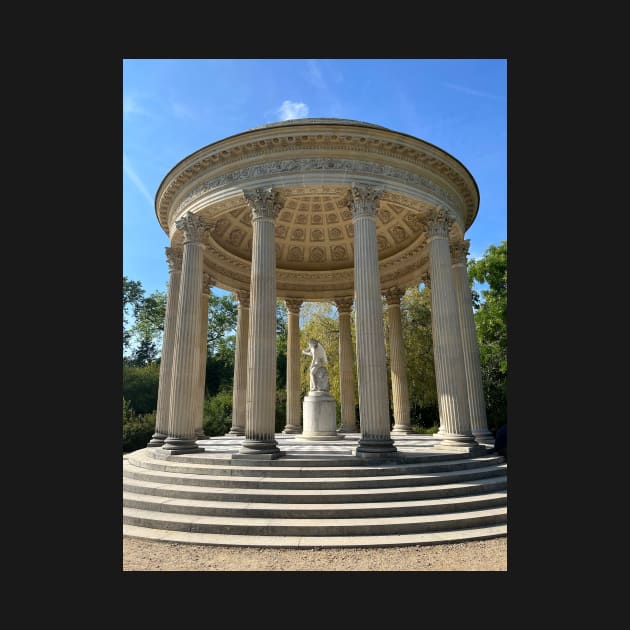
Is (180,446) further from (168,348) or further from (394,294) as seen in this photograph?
(394,294)

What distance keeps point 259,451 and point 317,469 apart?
3.29 m

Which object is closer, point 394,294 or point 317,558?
point 317,558

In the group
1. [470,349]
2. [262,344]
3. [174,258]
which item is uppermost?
[174,258]

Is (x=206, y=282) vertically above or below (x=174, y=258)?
below

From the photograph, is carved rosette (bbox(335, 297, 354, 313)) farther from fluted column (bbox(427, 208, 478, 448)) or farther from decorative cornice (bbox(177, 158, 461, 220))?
decorative cornice (bbox(177, 158, 461, 220))

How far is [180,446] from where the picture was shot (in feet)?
75.8

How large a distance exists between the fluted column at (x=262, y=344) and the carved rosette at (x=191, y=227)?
16.3 ft

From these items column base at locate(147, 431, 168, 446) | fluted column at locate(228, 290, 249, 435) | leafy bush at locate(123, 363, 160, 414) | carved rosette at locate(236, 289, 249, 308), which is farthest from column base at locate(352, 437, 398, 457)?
leafy bush at locate(123, 363, 160, 414)

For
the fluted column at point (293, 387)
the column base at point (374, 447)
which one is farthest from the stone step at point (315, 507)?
the fluted column at point (293, 387)

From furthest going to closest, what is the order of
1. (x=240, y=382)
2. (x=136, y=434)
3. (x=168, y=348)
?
(x=136, y=434) < (x=240, y=382) < (x=168, y=348)

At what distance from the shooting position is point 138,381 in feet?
208

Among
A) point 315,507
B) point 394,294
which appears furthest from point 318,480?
point 394,294

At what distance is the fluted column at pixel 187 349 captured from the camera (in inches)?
927

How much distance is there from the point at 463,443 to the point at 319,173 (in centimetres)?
1759
